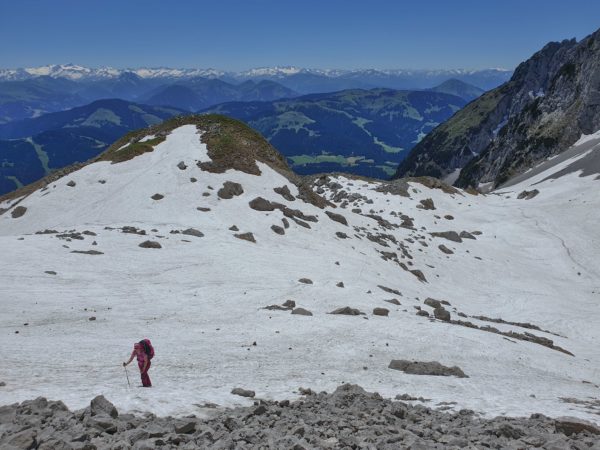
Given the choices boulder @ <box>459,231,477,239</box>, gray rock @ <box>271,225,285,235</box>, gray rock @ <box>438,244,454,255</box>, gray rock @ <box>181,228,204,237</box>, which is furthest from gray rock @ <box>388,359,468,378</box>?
boulder @ <box>459,231,477,239</box>

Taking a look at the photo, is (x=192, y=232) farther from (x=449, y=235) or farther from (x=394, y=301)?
(x=449, y=235)

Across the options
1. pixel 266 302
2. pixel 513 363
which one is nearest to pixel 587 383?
pixel 513 363

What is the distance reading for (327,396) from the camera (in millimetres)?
15211

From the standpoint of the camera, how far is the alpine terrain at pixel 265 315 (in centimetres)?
1176

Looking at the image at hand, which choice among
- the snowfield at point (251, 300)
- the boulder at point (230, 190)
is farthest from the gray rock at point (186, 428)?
the boulder at point (230, 190)

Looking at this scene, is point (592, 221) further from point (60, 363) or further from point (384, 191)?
point (60, 363)

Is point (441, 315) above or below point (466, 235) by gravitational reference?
above

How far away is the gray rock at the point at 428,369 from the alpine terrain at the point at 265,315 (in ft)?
0.35

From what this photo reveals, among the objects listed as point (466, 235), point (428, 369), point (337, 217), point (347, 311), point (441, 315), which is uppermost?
point (337, 217)

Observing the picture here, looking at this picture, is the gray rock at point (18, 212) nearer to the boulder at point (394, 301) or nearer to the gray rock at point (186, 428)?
the boulder at point (394, 301)

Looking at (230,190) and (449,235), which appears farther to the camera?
(449,235)

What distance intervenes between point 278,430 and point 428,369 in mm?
10903

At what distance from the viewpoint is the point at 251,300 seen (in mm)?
29969

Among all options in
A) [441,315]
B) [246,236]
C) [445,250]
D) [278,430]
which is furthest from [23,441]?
[445,250]
